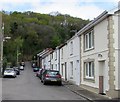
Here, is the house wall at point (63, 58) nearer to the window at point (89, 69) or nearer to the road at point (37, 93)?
the road at point (37, 93)

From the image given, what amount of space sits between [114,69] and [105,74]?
4.89ft

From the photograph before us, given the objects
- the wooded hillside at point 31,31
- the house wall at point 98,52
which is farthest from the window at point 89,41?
the wooded hillside at point 31,31

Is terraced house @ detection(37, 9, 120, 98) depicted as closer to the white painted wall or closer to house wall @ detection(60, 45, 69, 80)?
the white painted wall

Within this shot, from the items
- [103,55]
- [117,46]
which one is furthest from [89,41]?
[117,46]

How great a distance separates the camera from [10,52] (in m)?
89.8

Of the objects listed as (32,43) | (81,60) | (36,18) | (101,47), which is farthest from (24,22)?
(101,47)

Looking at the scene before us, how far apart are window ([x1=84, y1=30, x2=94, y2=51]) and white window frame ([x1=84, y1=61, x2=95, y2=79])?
1.23 meters

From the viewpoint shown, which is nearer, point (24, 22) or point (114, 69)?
point (114, 69)

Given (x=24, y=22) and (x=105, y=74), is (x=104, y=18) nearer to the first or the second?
(x=105, y=74)

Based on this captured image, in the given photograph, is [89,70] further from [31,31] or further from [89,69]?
[31,31]

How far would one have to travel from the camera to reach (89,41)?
2516cm

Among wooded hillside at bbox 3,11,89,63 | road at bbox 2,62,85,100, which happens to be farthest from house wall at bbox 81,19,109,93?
wooded hillside at bbox 3,11,89,63

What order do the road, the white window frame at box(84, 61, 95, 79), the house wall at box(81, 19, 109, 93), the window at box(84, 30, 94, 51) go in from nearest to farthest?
the road, the house wall at box(81, 19, 109, 93), the white window frame at box(84, 61, 95, 79), the window at box(84, 30, 94, 51)

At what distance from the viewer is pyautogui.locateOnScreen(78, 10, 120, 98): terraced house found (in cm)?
1867
